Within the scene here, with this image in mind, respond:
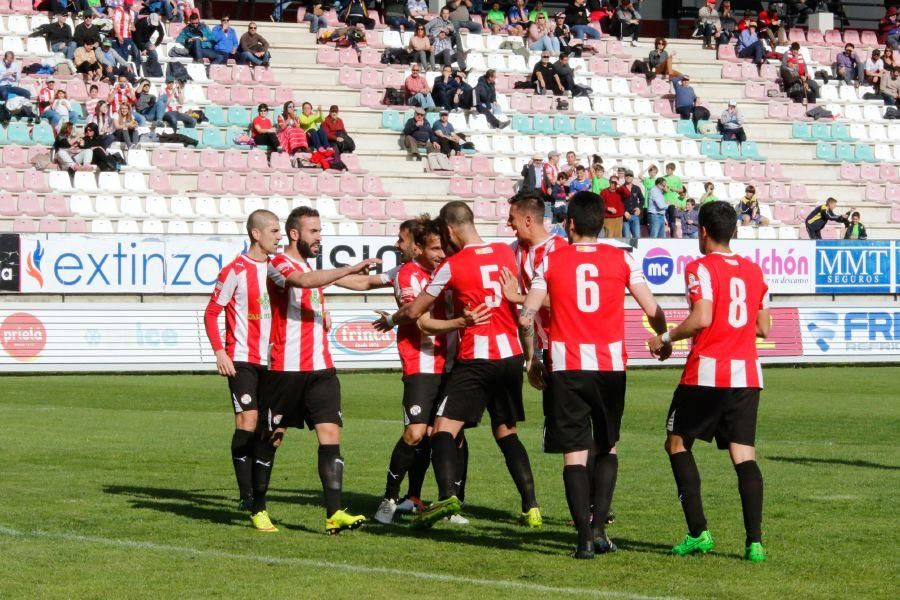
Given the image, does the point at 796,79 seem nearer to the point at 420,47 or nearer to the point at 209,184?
the point at 420,47

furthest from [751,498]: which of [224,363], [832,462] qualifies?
[832,462]

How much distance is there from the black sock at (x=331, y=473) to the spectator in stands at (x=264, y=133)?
2368 cm

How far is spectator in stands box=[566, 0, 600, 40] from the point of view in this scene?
41344 mm

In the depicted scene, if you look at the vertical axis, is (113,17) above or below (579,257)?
above

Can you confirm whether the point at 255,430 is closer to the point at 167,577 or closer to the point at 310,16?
the point at 167,577

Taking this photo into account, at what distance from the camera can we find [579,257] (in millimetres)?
9023

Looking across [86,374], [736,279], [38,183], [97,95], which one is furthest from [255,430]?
[97,95]

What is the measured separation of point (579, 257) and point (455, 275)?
0.98 m

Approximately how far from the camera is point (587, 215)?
9.09 metres

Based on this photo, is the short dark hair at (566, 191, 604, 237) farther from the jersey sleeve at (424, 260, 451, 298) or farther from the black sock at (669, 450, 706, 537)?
the black sock at (669, 450, 706, 537)

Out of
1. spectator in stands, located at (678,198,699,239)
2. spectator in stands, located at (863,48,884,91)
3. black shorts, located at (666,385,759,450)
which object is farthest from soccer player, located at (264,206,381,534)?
spectator in stands, located at (863,48,884,91)

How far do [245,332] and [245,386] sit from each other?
42 cm

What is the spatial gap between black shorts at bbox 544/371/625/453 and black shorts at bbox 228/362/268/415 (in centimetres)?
273

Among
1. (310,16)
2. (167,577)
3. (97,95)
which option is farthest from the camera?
(310,16)
